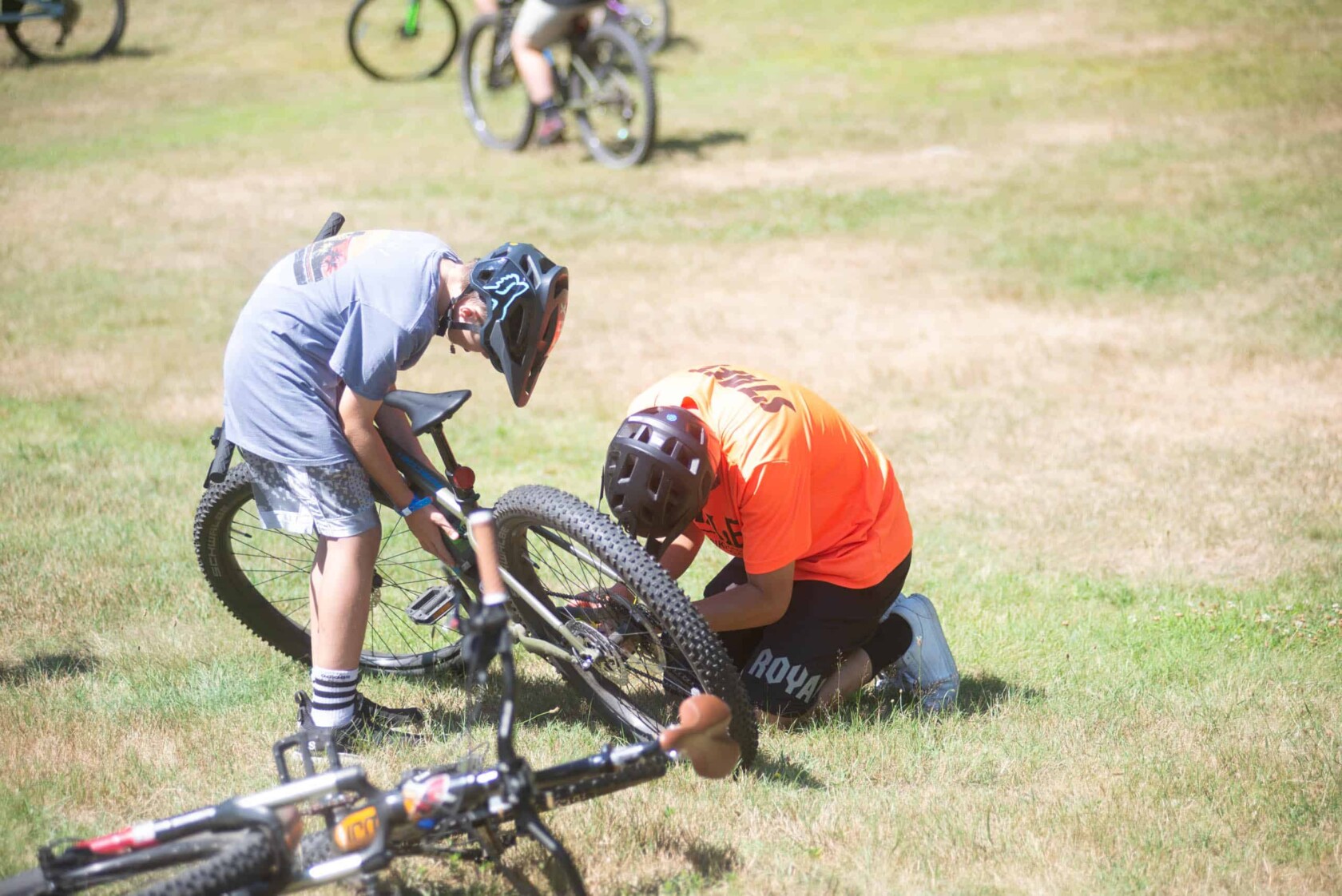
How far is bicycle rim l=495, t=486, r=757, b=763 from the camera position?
361 cm

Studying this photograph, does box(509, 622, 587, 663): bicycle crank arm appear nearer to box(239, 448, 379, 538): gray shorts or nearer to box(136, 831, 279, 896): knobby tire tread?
box(239, 448, 379, 538): gray shorts

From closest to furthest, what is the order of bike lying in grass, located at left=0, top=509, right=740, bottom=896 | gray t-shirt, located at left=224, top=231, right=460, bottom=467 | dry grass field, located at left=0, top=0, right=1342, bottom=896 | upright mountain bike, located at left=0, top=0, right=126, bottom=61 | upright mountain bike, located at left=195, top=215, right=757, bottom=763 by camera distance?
bike lying in grass, located at left=0, top=509, right=740, bottom=896 → gray t-shirt, located at left=224, top=231, right=460, bottom=467 → upright mountain bike, located at left=195, top=215, right=757, bottom=763 → dry grass field, located at left=0, top=0, right=1342, bottom=896 → upright mountain bike, located at left=0, top=0, right=126, bottom=61

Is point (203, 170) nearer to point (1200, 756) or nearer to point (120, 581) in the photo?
point (120, 581)

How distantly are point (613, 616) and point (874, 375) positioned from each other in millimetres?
5134

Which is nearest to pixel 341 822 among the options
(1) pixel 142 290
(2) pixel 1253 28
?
(1) pixel 142 290

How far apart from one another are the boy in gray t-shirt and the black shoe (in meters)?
0.01

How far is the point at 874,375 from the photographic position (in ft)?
29.0

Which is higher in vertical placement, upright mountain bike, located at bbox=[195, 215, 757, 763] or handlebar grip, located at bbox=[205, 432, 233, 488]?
handlebar grip, located at bbox=[205, 432, 233, 488]

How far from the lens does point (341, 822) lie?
2906 millimetres

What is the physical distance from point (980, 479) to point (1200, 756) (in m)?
3.29

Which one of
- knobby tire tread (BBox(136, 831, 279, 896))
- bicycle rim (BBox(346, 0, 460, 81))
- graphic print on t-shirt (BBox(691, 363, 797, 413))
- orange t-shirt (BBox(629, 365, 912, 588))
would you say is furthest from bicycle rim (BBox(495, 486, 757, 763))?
bicycle rim (BBox(346, 0, 460, 81))

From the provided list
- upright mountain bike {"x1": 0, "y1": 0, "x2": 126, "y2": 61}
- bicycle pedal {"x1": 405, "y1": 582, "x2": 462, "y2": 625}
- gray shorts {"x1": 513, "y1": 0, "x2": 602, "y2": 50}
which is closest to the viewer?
bicycle pedal {"x1": 405, "y1": 582, "x2": 462, "y2": 625}

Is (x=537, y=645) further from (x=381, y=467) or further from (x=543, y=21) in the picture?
(x=543, y=21)

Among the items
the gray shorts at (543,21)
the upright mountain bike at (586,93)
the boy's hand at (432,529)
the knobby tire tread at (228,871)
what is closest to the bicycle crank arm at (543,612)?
the boy's hand at (432,529)
